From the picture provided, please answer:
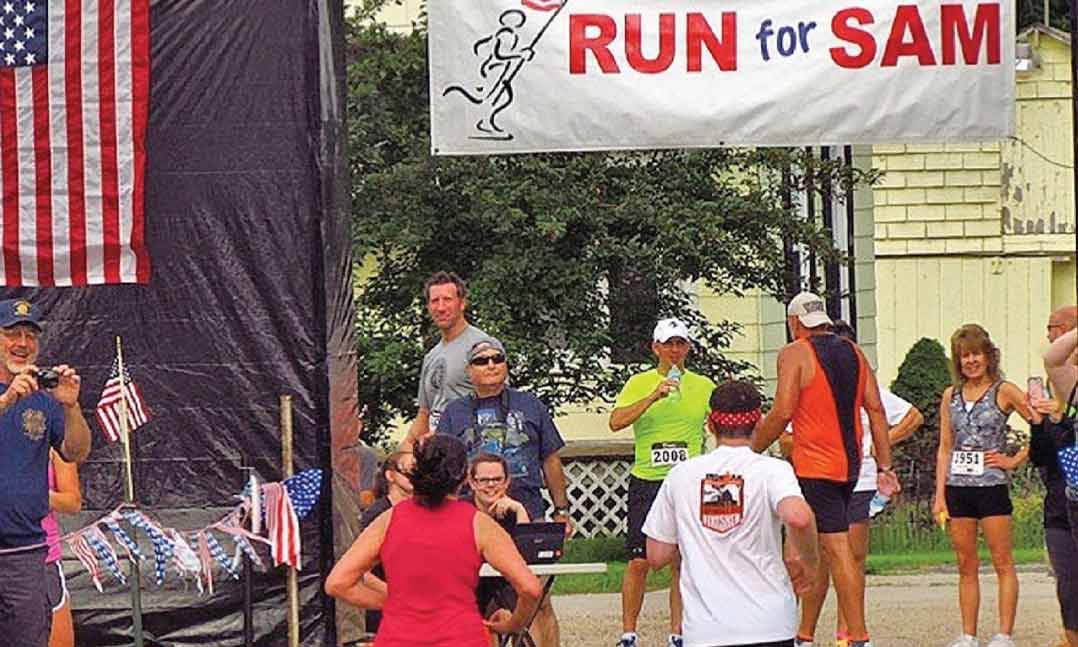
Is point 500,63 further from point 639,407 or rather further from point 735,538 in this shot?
point 735,538

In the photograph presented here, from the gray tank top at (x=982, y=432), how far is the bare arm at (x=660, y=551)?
13.3 ft

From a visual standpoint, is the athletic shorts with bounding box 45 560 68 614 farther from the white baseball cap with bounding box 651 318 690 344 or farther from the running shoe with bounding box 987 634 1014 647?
the running shoe with bounding box 987 634 1014 647

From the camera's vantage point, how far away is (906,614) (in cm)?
1404

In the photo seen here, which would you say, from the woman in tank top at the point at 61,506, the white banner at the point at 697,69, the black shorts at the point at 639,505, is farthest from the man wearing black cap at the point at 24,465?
the black shorts at the point at 639,505

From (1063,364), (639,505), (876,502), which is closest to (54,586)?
(639,505)

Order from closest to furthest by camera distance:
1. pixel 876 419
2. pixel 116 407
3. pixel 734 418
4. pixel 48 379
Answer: pixel 734 418 → pixel 48 379 → pixel 116 407 → pixel 876 419

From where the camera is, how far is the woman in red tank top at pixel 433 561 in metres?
7.27

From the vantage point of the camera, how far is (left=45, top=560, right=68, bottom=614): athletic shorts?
31.2 ft

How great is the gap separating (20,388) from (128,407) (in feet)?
6.10

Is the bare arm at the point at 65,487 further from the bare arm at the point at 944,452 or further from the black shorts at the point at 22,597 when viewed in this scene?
the bare arm at the point at 944,452

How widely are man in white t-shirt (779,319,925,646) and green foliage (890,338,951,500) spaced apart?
716 cm

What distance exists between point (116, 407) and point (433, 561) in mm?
3983

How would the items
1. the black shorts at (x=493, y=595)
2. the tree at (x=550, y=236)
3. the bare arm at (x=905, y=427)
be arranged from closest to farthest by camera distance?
the black shorts at (x=493, y=595), the bare arm at (x=905, y=427), the tree at (x=550, y=236)

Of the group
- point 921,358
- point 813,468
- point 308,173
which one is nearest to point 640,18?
point 308,173
